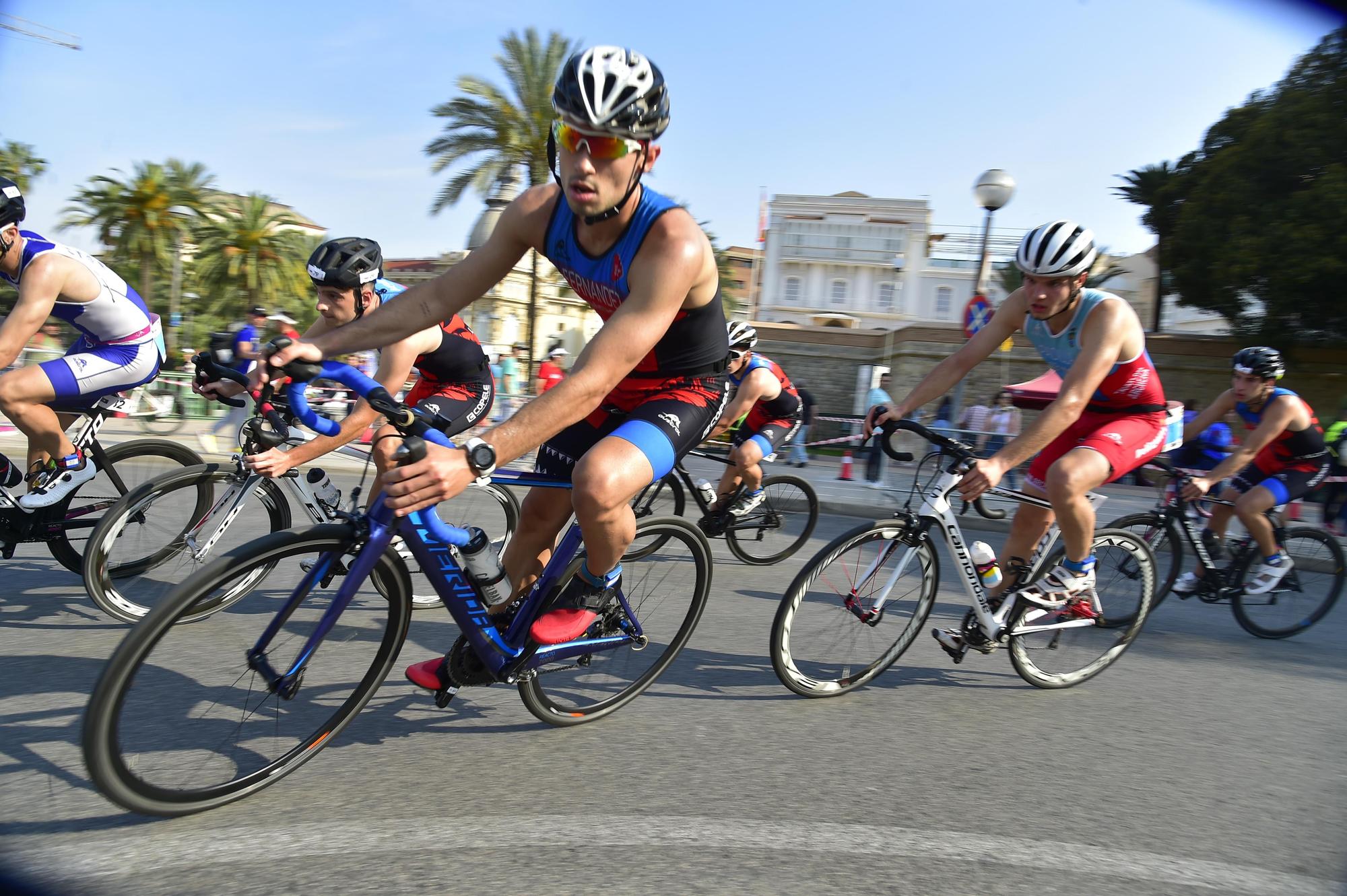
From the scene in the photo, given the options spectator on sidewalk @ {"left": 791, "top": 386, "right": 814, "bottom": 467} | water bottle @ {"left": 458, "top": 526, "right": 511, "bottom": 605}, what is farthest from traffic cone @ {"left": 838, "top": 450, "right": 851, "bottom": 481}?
water bottle @ {"left": 458, "top": 526, "right": 511, "bottom": 605}

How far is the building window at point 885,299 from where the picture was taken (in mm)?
81062

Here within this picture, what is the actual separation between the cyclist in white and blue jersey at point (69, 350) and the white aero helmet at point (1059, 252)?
4.42m

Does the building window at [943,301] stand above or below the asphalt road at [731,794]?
above

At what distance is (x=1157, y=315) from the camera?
34.2m

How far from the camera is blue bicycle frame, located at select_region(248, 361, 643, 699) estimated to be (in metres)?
2.74

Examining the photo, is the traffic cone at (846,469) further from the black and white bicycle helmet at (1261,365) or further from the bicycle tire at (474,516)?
the bicycle tire at (474,516)

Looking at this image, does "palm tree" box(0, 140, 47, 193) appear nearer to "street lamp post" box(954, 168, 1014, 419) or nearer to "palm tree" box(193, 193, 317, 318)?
"palm tree" box(193, 193, 317, 318)

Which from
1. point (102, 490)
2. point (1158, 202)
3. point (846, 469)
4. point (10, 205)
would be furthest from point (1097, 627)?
point (1158, 202)

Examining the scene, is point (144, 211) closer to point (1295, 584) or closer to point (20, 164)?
point (20, 164)

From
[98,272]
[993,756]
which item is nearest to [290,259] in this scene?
[98,272]

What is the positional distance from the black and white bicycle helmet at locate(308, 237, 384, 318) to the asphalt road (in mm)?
1772

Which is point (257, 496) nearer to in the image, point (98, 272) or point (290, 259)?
point (98, 272)

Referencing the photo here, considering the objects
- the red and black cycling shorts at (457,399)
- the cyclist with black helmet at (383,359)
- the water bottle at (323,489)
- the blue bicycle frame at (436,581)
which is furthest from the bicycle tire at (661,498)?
the blue bicycle frame at (436,581)

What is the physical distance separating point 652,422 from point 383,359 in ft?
6.58
